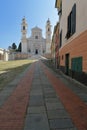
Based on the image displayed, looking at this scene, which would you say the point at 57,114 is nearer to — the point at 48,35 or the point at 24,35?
the point at 24,35

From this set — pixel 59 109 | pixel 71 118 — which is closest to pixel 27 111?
pixel 59 109

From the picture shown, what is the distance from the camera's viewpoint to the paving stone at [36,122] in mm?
5014

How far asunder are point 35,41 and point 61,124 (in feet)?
343

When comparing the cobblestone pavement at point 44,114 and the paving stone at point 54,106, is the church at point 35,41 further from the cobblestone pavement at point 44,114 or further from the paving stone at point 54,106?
the paving stone at point 54,106

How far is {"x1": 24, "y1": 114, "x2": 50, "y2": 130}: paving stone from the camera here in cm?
501

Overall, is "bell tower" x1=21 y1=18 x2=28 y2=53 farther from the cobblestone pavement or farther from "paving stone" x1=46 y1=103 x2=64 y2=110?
"paving stone" x1=46 y1=103 x2=64 y2=110

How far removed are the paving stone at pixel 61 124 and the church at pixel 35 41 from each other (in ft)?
331

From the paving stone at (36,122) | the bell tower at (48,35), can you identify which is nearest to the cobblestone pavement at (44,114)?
the paving stone at (36,122)

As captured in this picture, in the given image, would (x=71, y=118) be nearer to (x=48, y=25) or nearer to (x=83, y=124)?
(x=83, y=124)

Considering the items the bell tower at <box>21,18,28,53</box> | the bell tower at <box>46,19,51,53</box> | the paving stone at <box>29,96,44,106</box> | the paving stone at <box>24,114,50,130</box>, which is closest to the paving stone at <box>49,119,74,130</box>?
the paving stone at <box>24,114,50,130</box>

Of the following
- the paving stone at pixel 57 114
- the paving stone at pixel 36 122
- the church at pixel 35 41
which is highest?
the church at pixel 35 41

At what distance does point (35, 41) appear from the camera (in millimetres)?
108875

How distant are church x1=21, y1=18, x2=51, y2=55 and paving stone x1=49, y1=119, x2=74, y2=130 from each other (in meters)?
101

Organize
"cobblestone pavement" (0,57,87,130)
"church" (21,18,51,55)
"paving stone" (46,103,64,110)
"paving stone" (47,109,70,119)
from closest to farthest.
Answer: "cobblestone pavement" (0,57,87,130) < "paving stone" (47,109,70,119) < "paving stone" (46,103,64,110) < "church" (21,18,51,55)
